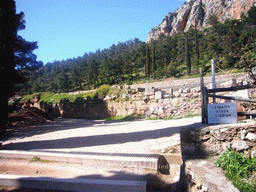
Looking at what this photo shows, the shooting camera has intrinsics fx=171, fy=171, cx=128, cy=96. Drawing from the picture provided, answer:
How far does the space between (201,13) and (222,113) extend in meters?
92.3

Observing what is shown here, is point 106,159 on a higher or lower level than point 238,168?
lower

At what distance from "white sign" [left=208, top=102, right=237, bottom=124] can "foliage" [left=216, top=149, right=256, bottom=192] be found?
679mm

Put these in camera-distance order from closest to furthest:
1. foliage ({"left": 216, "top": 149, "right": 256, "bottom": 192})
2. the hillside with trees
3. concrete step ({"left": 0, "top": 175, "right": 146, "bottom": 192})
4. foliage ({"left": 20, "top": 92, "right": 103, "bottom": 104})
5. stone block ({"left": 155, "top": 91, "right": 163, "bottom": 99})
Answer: foliage ({"left": 216, "top": 149, "right": 256, "bottom": 192}) → concrete step ({"left": 0, "top": 175, "right": 146, "bottom": 192}) → stone block ({"left": 155, "top": 91, "right": 163, "bottom": 99}) → foliage ({"left": 20, "top": 92, "right": 103, "bottom": 104}) → the hillside with trees

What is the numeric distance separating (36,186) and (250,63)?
5129 millimetres

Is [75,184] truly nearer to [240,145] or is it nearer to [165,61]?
[240,145]

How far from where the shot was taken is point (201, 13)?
264ft

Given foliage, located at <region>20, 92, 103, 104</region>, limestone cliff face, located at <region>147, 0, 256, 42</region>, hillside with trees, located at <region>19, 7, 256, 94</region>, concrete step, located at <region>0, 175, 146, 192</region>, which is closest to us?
concrete step, located at <region>0, 175, 146, 192</region>

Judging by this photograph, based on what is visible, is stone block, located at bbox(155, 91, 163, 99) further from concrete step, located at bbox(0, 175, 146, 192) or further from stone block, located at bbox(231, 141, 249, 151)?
concrete step, located at bbox(0, 175, 146, 192)

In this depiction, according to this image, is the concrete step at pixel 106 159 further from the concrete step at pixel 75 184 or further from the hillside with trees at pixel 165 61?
the hillside with trees at pixel 165 61

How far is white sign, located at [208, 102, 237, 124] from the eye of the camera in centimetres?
341

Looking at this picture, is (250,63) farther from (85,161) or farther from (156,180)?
(85,161)

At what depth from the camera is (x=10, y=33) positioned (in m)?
10.3

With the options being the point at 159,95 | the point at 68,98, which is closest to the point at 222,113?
the point at 159,95

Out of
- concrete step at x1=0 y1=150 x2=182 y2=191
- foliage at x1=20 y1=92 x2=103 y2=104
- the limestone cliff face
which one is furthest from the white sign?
the limestone cliff face
